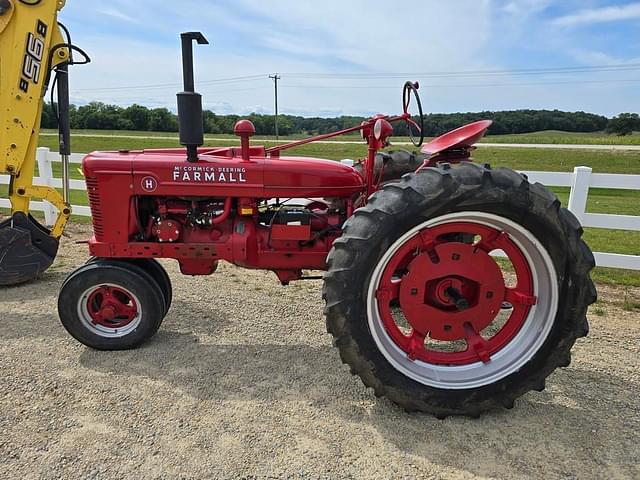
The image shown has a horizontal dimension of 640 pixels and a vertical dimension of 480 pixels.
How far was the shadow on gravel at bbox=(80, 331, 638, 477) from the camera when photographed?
2287mm

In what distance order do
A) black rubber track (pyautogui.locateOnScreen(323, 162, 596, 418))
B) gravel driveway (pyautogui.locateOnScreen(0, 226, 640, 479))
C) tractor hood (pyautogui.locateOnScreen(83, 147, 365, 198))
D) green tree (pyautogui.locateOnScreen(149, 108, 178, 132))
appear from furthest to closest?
1. green tree (pyautogui.locateOnScreen(149, 108, 178, 132))
2. tractor hood (pyautogui.locateOnScreen(83, 147, 365, 198))
3. black rubber track (pyautogui.locateOnScreen(323, 162, 596, 418))
4. gravel driveway (pyautogui.locateOnScreen(0, 226, 640, 479))

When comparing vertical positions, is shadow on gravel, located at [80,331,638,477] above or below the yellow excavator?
below

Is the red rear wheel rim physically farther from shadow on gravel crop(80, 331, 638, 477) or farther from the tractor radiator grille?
the tractor radiator grille

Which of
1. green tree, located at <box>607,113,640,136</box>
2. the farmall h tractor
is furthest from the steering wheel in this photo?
green tree, located at <box>607,113,640,136</box>

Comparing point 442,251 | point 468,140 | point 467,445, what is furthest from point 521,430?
point 468,140

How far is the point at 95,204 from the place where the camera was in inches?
126

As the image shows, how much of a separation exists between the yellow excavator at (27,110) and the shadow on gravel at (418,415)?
1.72 meters

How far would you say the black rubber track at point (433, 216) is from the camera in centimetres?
236

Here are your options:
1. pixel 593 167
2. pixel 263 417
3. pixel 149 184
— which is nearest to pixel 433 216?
pixel 263 417

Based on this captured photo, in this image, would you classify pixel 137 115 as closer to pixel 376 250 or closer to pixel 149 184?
Result: pixel 149 184

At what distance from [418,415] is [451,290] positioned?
0.68 meters

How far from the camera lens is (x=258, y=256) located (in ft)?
10.7

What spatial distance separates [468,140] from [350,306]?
1211mm

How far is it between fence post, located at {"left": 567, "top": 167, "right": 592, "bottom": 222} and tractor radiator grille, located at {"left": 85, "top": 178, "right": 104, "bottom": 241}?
4319 millimetres
